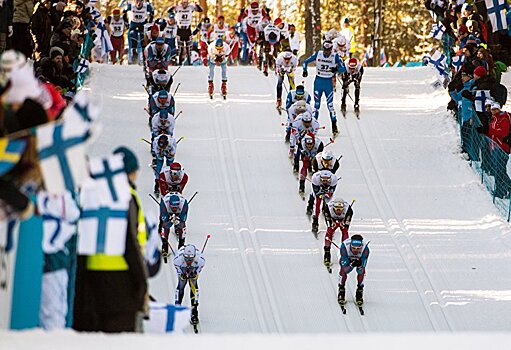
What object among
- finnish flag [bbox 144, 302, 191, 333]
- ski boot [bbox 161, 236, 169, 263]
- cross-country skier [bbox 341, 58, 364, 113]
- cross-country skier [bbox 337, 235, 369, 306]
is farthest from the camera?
cross-country skier [bbox 341, 58, 364, 113]

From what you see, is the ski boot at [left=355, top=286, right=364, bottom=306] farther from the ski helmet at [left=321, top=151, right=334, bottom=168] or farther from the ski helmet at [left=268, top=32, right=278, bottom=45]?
the ski helmet at [left=268, top=32, right=278, bottom=45]

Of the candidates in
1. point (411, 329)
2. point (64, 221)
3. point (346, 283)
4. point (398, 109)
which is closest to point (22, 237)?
point (64, 221)

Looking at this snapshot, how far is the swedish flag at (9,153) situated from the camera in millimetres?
6395

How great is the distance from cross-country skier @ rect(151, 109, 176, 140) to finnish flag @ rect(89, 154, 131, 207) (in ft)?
43.6

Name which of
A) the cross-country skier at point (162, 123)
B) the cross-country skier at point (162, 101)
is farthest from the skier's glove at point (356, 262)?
the cross-country skier at point (162, 101)

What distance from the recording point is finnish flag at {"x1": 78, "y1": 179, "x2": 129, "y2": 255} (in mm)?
7031

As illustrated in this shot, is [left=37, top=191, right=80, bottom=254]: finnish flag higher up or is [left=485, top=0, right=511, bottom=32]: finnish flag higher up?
[left=37, top=191, right=80, bottom=254]: finnish flag

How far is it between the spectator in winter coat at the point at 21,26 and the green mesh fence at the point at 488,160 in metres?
7.19

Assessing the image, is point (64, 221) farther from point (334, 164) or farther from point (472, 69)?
point (472, 69)

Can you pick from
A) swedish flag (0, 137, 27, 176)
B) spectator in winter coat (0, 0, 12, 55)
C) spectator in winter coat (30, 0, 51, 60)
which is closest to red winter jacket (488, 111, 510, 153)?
spectator in winter coat (0, 0, 12, 55)

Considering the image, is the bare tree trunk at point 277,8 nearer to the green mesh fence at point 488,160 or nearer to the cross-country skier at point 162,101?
the cross-country skier at point 162,101

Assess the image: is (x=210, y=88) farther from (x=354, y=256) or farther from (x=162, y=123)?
(x=354, y=256)

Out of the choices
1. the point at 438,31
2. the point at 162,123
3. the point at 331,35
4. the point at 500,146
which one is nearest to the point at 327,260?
the point at 500,146

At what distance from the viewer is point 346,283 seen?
16.7 m
